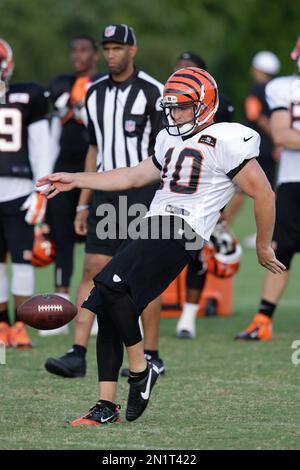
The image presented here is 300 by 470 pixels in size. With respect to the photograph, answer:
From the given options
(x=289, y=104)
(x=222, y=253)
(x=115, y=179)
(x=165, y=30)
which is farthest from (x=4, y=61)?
(x=165, y=30)

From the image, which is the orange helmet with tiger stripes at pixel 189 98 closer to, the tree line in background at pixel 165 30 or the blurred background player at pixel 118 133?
the blurred background player at pixel 118 133

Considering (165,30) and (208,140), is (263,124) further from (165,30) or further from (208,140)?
(165,30)

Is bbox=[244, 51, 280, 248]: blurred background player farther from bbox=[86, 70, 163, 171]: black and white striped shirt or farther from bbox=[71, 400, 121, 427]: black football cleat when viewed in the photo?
bbox=[71, 400, 121, 427]: black football cleat

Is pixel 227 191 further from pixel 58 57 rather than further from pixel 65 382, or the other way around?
pixel 58 57

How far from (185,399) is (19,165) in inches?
93.5

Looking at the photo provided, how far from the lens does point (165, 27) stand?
117 ft

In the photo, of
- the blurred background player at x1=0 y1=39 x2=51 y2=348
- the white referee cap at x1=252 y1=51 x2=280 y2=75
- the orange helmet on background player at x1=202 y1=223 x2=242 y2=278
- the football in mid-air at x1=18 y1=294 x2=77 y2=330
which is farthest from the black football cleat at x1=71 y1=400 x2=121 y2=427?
the white referee cap at x1=252 y1=51 x2=280 y2=75

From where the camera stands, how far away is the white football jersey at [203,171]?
5.10 meters

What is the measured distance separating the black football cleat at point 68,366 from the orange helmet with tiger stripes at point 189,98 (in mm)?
1646

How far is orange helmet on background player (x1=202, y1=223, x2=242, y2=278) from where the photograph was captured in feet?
27.2

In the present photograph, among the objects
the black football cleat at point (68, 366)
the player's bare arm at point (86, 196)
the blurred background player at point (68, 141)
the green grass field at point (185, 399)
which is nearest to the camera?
the green grass field at point (185, 399)

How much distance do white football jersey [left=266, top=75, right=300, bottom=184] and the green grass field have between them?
3.64ft

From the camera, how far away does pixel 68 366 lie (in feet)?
20.6

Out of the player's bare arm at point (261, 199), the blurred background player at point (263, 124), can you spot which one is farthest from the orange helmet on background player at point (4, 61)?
the blurred background player at point (263, 124)
